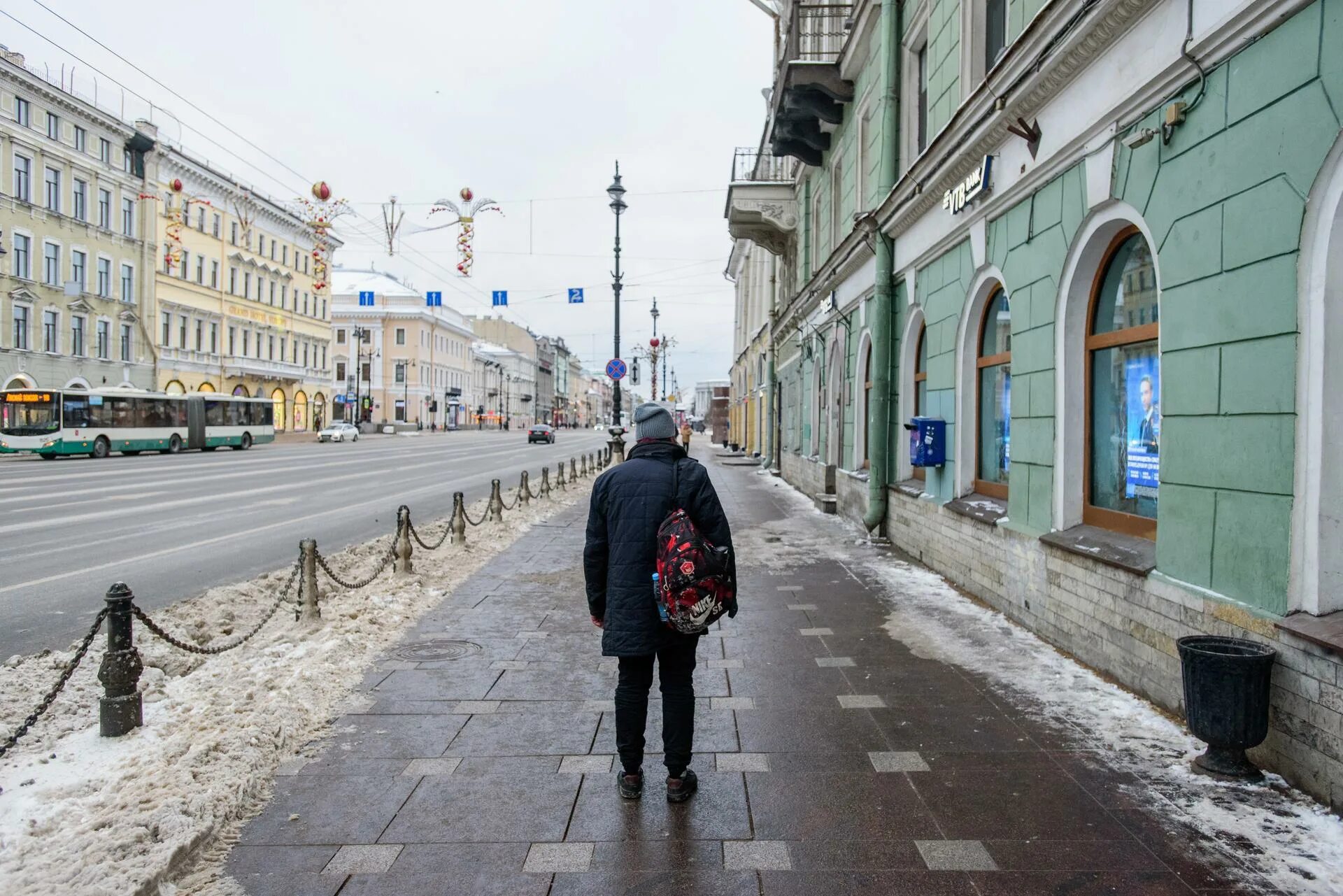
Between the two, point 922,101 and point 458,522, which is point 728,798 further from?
point 922,101

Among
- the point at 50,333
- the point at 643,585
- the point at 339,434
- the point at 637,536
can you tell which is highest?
the point at 50,333

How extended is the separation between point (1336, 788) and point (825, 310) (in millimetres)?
14128

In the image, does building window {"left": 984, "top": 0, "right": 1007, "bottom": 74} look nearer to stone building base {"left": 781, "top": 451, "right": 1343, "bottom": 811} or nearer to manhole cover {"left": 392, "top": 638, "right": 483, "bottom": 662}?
stone building base {"left": 781, "top": 451, "right": 1343, "bottom": 811}

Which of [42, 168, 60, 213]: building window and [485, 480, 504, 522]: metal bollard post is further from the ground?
[42, 168, 60, 213]: building window

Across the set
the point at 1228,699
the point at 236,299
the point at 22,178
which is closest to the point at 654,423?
the point at 1228,699

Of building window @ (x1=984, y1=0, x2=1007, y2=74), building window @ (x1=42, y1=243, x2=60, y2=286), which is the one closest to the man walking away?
building window @ (x1=984, y1=0, x2=1007, y2=74)

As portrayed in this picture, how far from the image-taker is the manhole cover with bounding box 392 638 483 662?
6.50 m

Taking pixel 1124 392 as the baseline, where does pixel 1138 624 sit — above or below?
below

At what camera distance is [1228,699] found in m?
4.06

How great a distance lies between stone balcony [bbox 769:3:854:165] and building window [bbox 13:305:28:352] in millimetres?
39407

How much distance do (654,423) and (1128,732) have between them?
308cm

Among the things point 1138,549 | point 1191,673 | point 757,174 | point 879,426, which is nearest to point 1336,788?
point 1191,673

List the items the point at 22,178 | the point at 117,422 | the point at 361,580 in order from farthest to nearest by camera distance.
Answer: the point at 22,178
the point at 117,422
the point at 361,580

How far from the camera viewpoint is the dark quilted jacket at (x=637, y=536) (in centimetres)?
399
